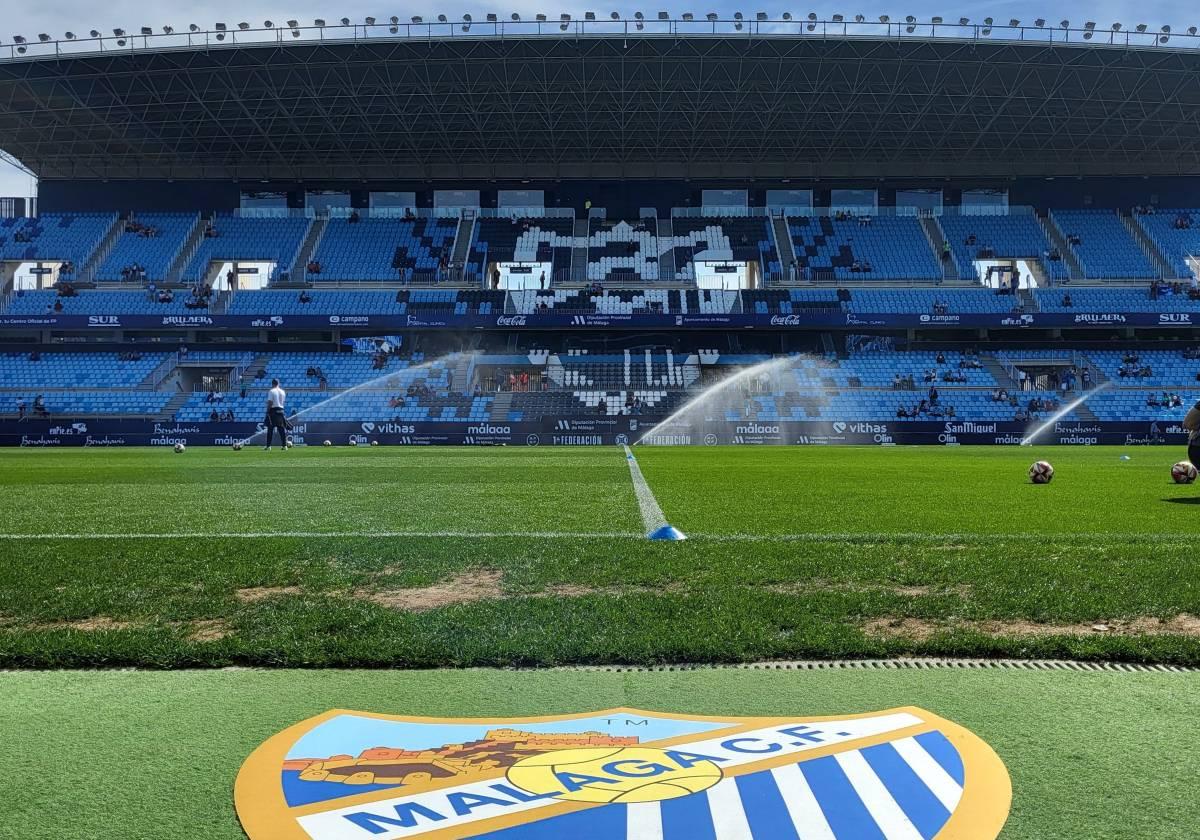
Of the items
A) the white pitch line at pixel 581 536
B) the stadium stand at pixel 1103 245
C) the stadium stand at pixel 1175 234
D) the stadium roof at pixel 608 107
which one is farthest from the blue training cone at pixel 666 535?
the stadium stand at pixel 1175 234

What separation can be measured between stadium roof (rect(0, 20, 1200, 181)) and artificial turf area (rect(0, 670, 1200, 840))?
124 ft

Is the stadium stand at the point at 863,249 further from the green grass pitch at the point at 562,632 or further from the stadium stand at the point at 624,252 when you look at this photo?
the green grass pitch at the point at 562,632

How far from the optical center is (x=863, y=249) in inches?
1875

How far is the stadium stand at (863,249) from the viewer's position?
46.3 m

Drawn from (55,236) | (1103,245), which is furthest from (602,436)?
(55,236)

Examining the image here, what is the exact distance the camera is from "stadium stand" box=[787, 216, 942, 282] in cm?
4634

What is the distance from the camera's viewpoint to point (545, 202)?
1965 inches

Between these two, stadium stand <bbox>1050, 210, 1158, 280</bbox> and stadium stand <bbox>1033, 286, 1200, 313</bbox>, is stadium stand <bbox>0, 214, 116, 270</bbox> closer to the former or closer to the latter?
stadium stand <bbox>1033, 286, 1200, 313</bbox>

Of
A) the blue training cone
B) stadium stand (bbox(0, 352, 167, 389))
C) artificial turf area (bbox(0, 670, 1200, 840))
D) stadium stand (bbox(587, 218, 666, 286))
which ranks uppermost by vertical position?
stadium stand (bbox(587, 218, 666, 286))

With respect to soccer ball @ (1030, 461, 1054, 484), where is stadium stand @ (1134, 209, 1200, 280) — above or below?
above

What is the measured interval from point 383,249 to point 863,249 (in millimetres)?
24886

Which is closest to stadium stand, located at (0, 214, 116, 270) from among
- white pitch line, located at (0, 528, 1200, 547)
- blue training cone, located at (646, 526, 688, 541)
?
white pitch line, located at (0, 528, 1200, 547)

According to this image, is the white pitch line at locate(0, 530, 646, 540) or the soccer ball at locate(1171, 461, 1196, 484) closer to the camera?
the white pitch line at locate(0, 530, 646, 540)

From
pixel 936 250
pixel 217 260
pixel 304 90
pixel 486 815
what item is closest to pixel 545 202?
pixel 304 90
